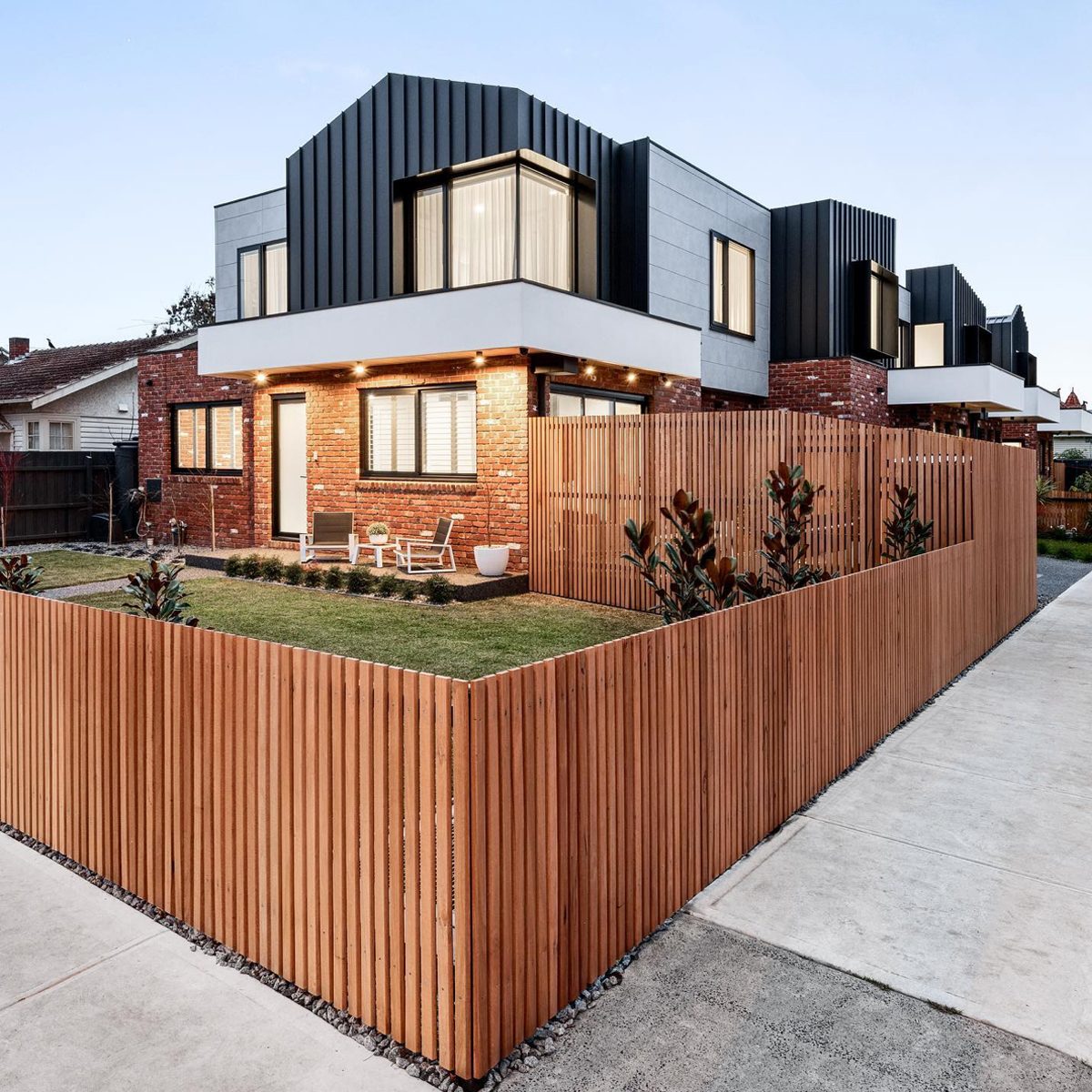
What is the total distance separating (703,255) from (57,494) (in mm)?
14947

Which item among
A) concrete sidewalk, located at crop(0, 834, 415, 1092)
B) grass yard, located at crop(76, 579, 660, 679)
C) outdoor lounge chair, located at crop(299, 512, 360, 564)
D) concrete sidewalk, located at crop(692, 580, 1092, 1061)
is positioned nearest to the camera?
concrete sidewalk, located at crop(0, 834, 415, 1092)

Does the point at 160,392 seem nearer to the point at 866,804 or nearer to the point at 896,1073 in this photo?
the point at 866,804

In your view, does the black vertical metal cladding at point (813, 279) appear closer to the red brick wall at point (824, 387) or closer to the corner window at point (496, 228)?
the red brick wall at point (824, 387)

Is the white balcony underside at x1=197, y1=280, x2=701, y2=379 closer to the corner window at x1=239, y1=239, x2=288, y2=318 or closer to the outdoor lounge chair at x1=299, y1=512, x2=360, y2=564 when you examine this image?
the outdoor lounge chair at x1=299, y1=512, x2=360, y2=564

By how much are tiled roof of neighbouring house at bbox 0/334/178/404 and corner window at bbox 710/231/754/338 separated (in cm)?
1603

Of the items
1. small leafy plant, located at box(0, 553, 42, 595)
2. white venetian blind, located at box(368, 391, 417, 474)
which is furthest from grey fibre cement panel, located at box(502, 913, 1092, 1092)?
white venetian blind, located at box(368, 391, 417, 474)

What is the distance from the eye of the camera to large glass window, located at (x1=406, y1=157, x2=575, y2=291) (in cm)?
1359

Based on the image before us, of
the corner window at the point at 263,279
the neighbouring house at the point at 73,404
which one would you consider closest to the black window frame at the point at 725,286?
the corner window at the point at 263,279

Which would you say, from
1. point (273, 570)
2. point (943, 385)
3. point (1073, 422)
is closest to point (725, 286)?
point (943, 385)

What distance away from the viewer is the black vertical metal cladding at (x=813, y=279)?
1883 cm

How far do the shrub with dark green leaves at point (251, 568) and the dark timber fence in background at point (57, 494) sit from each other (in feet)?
27.0

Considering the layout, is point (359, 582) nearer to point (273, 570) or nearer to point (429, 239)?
point (273, 570)

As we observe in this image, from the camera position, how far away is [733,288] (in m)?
18.3

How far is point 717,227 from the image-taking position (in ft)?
57.3
